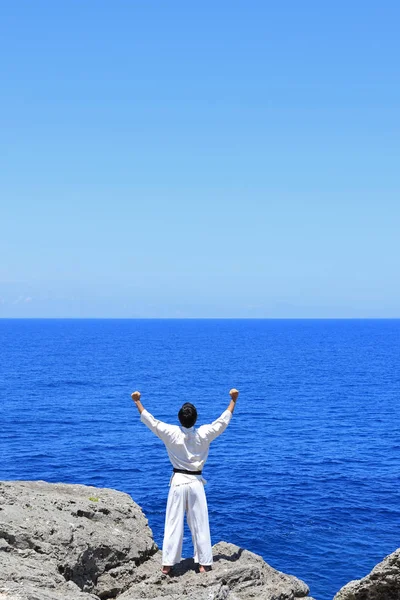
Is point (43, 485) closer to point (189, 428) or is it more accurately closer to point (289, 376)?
point (189, 428)

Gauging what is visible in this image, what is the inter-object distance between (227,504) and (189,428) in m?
31.2

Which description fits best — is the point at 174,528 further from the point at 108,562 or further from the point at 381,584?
the point at 381,584

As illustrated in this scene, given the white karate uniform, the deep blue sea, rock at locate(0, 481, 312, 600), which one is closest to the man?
the white karate uniform

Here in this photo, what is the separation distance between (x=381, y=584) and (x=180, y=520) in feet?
12.6

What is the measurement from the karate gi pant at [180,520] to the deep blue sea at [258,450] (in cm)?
1824

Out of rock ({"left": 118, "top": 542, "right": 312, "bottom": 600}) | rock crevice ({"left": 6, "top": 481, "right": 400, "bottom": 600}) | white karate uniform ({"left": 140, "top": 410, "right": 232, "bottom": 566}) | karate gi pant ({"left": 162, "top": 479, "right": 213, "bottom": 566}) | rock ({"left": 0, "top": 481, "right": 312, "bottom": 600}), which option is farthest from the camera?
white karate uniform ({"left": 140, "top": 410, "right": 232, "bottom": 566})

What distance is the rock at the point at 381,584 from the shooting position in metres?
11.7

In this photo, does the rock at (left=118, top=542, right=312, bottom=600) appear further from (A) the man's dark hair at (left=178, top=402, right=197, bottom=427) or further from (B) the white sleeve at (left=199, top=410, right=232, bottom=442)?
(A) the man's dark hair at (left=178, top=402, right=197, bottom=427)

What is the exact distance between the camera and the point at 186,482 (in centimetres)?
1235

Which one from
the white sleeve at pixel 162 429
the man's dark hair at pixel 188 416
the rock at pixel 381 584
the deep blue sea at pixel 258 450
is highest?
the man's dark hair at pixel 188 416

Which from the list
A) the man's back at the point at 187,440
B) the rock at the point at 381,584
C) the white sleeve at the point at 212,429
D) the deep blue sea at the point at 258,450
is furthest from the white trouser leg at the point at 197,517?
the deep blue sea at the point at 258,450

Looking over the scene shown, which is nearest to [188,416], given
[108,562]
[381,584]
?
[108,562]

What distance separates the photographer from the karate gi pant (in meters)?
12.1

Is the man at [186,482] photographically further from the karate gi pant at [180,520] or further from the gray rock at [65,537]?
the gray rock at [65,537]
